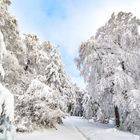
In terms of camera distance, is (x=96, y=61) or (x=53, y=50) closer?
(x=96, y=61)

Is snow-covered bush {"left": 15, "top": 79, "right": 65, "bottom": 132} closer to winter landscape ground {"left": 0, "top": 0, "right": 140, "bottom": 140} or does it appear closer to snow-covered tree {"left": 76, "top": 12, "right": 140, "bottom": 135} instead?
winter landscape ground {"left": 0, "top": 0, "right": 140, "bottom": 140}

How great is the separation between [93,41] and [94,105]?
46.1 feet

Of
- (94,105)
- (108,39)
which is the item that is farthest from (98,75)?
(94,105)

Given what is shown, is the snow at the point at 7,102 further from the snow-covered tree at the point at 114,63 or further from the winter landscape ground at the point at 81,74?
the snow-covered tree at the point at 114,63

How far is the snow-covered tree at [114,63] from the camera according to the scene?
27.8 metres

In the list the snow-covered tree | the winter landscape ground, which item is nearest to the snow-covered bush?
the winter landscape ground

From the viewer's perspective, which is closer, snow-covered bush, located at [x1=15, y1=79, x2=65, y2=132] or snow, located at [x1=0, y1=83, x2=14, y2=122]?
snow, located at [x1=0, y1=83, x2=14, y2=122]

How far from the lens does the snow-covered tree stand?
2778 cm

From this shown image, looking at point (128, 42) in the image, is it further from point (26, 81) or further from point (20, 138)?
point (20, 138)

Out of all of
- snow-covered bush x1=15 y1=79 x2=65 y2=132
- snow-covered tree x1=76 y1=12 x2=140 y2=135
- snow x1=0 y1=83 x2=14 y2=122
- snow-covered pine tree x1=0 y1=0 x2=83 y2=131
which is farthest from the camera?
snow-covered tree x1=76 y1=12 x2=140 y2=135

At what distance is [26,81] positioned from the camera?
26672 mm

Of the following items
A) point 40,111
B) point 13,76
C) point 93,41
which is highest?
point 93,41

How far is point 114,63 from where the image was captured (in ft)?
94.5

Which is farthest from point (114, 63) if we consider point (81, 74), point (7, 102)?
point (7, 102)
